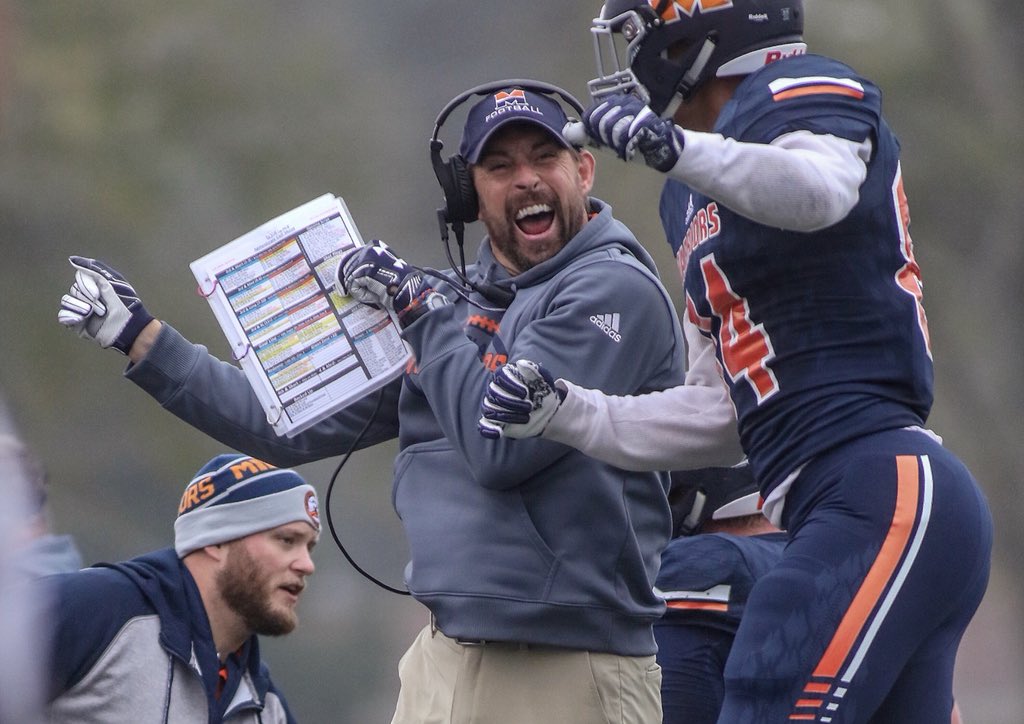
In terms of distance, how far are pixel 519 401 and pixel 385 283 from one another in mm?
620

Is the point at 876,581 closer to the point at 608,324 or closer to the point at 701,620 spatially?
the point at 608,324

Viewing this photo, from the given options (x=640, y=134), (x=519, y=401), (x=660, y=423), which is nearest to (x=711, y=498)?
(x=660, y=423)

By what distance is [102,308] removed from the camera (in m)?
4.11

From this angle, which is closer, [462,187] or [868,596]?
[868,596]

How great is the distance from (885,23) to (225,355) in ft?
15.1

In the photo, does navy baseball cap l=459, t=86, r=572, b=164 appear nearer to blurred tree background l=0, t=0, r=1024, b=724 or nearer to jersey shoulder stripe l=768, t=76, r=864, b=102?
jersey shoulder stripe l=768, t=76, r=864, b=102

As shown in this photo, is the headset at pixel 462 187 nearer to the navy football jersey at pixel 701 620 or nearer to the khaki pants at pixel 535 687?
the khaki pants at pixel 535 687

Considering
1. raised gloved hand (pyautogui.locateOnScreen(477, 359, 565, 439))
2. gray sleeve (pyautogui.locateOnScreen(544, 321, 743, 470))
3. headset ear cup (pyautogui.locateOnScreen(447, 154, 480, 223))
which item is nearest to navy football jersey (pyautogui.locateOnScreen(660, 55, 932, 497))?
gray sleeve (pyautogui.locateOnScreen(544, 321, 743, 470))

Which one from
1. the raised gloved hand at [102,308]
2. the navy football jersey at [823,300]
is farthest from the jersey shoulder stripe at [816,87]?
the raised gloved hand at [102,308]

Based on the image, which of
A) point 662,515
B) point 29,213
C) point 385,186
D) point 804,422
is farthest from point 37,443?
point 804,422

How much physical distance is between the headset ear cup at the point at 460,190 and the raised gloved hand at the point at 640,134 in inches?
36.3

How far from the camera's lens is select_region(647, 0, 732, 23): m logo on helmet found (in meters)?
3.43

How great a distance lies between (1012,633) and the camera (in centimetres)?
1149

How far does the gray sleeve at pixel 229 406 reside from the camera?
4.22 metres
